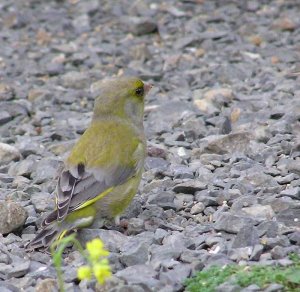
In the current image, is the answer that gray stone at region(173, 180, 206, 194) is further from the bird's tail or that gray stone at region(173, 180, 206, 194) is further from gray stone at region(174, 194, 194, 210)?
the bird's tail

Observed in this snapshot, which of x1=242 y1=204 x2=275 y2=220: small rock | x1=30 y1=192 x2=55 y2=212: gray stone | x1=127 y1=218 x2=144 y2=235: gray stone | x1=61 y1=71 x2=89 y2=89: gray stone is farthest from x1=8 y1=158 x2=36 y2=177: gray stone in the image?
x1=61 y1=71 x2=89 y2=89: gray stone

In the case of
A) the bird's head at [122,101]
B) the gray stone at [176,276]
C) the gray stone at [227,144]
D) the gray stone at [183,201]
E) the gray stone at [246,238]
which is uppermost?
the bird's head at [122,101]

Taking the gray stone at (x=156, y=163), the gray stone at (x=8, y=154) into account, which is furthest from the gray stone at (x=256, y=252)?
Result: the gray stone at (x=8, y=154)

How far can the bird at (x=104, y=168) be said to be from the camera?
6391mm

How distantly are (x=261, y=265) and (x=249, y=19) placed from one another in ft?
23.6

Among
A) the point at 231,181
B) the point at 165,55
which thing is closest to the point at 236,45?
the point at 165,55

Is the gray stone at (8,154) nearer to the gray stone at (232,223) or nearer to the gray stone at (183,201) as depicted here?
the gray stone at (183,201)

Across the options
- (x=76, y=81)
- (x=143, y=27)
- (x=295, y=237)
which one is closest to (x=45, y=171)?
(x=295, y=237)

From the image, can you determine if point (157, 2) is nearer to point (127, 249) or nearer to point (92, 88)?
point (92, 88)

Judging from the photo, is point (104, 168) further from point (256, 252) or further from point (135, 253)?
point (256, 252)

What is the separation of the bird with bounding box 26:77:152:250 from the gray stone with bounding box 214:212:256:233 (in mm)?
809

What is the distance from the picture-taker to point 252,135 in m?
8.21

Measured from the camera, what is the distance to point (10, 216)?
21.7 feet

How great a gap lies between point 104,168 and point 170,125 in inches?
96.6
